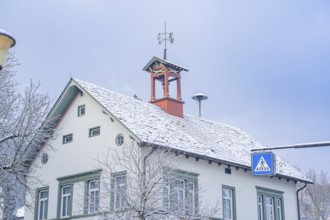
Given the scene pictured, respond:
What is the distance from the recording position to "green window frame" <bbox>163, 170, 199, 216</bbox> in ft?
68.8

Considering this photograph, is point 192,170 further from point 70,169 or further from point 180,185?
point 70,169

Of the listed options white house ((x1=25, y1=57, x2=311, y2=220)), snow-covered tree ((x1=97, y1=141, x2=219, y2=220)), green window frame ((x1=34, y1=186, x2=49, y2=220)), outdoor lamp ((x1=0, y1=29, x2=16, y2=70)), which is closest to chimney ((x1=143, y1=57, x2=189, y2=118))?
white house ((x1=25, y1=57, x2=311, y2=220))

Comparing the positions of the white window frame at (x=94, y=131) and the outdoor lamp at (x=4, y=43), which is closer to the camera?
the outdoor lamp at (x=4, y=43)

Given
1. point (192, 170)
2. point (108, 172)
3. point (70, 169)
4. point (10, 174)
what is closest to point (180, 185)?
point (192, 170)

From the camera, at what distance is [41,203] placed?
1083 inches

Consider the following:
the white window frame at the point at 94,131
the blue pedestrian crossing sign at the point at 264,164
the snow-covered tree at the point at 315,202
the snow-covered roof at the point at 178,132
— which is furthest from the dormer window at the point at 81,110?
the snow-covered tree at the point at 315,202

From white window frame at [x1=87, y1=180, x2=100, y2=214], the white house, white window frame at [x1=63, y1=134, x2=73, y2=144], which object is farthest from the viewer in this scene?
white window frame at [x1=63, y1=134, x2=73, y2=144]

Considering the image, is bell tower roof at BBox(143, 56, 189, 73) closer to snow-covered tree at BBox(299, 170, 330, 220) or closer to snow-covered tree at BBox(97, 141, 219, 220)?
snow-covered tree at BBox(97, 141, 219, 220)

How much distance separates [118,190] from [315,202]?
110 feet

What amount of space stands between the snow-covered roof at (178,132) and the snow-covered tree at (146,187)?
965 mm

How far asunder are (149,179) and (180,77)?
34.1 feet

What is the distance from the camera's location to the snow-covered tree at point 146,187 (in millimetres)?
20047

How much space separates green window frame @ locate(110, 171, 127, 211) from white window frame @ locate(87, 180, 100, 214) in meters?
0.90

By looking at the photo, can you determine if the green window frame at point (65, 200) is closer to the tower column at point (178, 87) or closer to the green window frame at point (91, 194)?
the green window frame at point (91, 194)
